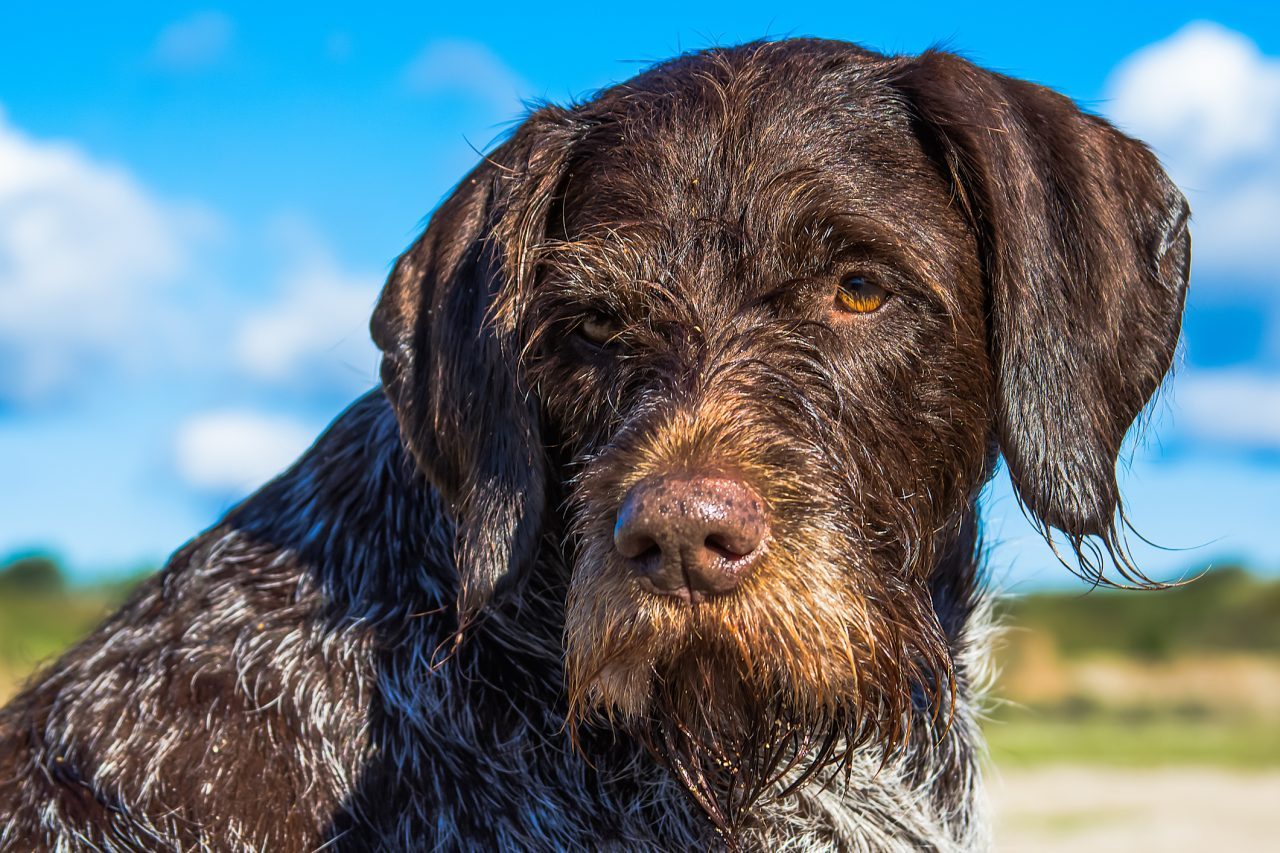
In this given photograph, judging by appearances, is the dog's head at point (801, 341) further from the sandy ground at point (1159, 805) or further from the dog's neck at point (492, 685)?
the sandy ground at point (1159, 805)

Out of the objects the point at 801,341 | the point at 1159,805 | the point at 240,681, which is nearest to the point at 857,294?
the point at 801,341

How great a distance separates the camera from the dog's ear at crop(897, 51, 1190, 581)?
3031mm

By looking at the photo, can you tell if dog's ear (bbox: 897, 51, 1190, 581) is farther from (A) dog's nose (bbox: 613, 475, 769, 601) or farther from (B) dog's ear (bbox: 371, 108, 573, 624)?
(B) dog's ear (bbox: 371, 108, 573, 624)

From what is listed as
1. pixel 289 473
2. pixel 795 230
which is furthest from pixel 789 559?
pixel 289 473

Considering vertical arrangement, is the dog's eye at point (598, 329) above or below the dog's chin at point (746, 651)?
above

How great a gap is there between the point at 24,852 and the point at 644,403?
1.86 metres

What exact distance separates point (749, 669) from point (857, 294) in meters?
0.92

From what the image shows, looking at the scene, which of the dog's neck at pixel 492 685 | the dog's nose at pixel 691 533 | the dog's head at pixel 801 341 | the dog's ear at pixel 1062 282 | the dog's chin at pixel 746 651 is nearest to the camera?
the dog's nose at pixel 691 533

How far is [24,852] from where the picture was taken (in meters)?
3.06

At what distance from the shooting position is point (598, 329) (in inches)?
123

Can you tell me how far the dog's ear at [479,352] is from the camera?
3.11 m

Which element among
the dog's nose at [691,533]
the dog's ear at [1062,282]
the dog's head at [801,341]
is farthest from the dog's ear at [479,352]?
the dog's ear at [1062,282]

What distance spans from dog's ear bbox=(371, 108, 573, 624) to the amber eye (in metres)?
0.80

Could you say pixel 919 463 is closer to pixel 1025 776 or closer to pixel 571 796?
pixel 571 796
